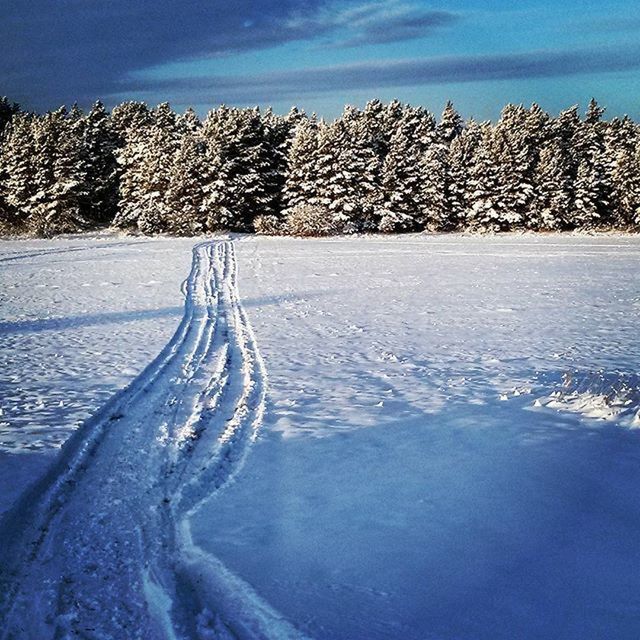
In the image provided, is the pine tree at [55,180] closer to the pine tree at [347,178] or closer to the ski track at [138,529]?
the pine tree at [347,178]

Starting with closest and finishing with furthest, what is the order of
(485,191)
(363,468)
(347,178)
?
1. (363,468)
2. (347,178)
3. (485,191)

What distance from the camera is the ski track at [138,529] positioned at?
3.25 meters

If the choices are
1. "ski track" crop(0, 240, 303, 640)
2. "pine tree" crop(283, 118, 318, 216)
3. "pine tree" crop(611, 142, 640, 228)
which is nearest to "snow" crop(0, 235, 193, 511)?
"ski track" crop(0, 240, 303, 640)

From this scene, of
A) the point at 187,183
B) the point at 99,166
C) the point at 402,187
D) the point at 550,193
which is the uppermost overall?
the point at 99,166

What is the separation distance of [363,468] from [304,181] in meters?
41.0

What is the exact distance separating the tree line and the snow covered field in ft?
102

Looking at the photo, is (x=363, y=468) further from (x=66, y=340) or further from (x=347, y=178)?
(x=347, y=178)

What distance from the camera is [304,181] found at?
44.1 meters

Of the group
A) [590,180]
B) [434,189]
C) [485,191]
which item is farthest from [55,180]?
[590,180]

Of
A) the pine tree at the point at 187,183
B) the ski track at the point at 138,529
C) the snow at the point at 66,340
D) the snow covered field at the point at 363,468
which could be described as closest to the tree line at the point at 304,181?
the pine tree at the point at 187,183

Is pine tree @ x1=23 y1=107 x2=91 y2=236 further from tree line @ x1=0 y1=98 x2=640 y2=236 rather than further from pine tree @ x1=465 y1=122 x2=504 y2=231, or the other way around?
pine tree @ x1=465 y1=122 x2=504 y2=231

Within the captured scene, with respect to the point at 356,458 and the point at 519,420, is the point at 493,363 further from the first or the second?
the point at 356,458

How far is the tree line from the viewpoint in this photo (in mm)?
43219

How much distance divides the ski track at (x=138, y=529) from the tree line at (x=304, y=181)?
34.3m
